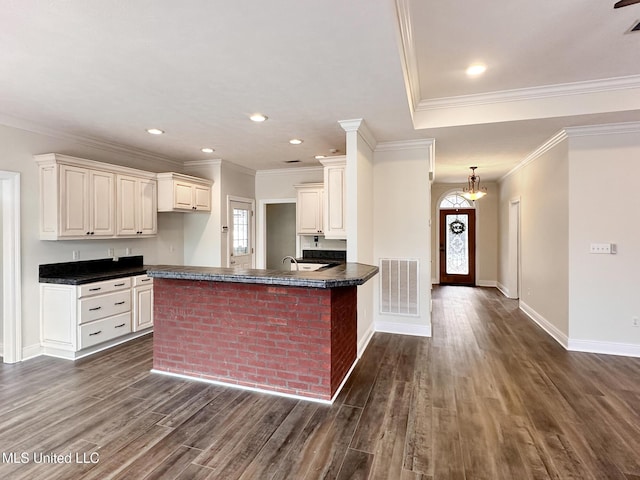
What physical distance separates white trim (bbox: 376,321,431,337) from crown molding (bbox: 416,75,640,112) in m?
2.80

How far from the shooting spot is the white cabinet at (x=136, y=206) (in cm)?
Answer: 450

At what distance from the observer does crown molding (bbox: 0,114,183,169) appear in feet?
11.9

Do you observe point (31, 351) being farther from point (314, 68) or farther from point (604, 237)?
point (604, 237)

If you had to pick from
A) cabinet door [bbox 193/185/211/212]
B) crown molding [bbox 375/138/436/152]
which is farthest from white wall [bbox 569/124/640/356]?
cabinet door [bbox 193/185/211/212]

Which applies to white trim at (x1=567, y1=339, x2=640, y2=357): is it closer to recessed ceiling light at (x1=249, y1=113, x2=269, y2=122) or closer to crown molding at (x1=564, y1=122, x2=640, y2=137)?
crown molding at (x1=564, y1=122, x2=640, y2=137)

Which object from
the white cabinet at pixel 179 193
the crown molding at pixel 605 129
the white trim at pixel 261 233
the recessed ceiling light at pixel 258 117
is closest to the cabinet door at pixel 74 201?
the white cabinet at pixel 179 193

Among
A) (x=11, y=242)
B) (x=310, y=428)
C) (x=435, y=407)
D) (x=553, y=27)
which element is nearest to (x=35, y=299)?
(x=11, y=242)

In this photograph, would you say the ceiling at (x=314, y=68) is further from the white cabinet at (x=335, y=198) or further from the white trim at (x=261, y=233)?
the white trim at (x=261, y=233)

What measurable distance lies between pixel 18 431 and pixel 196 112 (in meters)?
3.04

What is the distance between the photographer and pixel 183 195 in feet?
17.1

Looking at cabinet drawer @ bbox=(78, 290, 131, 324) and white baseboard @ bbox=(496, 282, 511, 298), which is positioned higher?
cabinet drawer @ bbox=(78, 290, 131, 324)

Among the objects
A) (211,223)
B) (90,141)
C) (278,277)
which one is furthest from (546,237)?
(90,141)

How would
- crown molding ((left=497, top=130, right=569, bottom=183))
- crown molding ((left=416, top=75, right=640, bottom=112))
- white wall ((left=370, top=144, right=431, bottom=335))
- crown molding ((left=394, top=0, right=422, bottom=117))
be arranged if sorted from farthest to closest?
1. white wall ((left=370, top=144, right=431, bottom=335))
2. crown molding ((left=497, top=130, right=569, bottom=183))
3. crown molding ((left=416, top=75, right=640, bottom=112))
4. crown molding ((left=394, top=0, right=422, bottom=117))

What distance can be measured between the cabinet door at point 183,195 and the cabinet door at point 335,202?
2.41m
